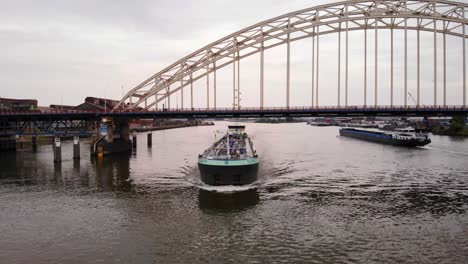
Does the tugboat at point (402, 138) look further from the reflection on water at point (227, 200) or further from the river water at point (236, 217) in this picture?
the reflection on water at point (227, 200)

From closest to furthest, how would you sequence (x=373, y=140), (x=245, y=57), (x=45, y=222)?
(x=45, y=222)
(x=245, y=57)
(x=373, y=140)

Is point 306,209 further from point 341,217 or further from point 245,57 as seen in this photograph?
point 245,57

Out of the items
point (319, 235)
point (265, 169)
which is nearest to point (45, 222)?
point (319, 235)

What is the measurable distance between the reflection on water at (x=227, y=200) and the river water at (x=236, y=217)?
77 millimetres

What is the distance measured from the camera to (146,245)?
67.2ft

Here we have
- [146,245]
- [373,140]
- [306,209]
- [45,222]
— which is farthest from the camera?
[373,140]

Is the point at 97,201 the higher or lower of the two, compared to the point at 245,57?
lower

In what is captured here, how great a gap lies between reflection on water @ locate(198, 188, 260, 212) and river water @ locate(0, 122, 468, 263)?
8 cm

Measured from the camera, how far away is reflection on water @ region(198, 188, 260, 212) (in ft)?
92.3

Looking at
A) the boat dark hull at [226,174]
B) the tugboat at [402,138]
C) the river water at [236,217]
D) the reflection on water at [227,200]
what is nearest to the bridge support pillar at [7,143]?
the river water at [236,217]

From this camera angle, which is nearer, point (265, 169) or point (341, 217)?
point (341, 217)

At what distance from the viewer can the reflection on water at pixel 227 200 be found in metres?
28.1

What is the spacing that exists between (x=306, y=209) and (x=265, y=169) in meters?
20.3

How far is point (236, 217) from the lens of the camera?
25.7 meters
